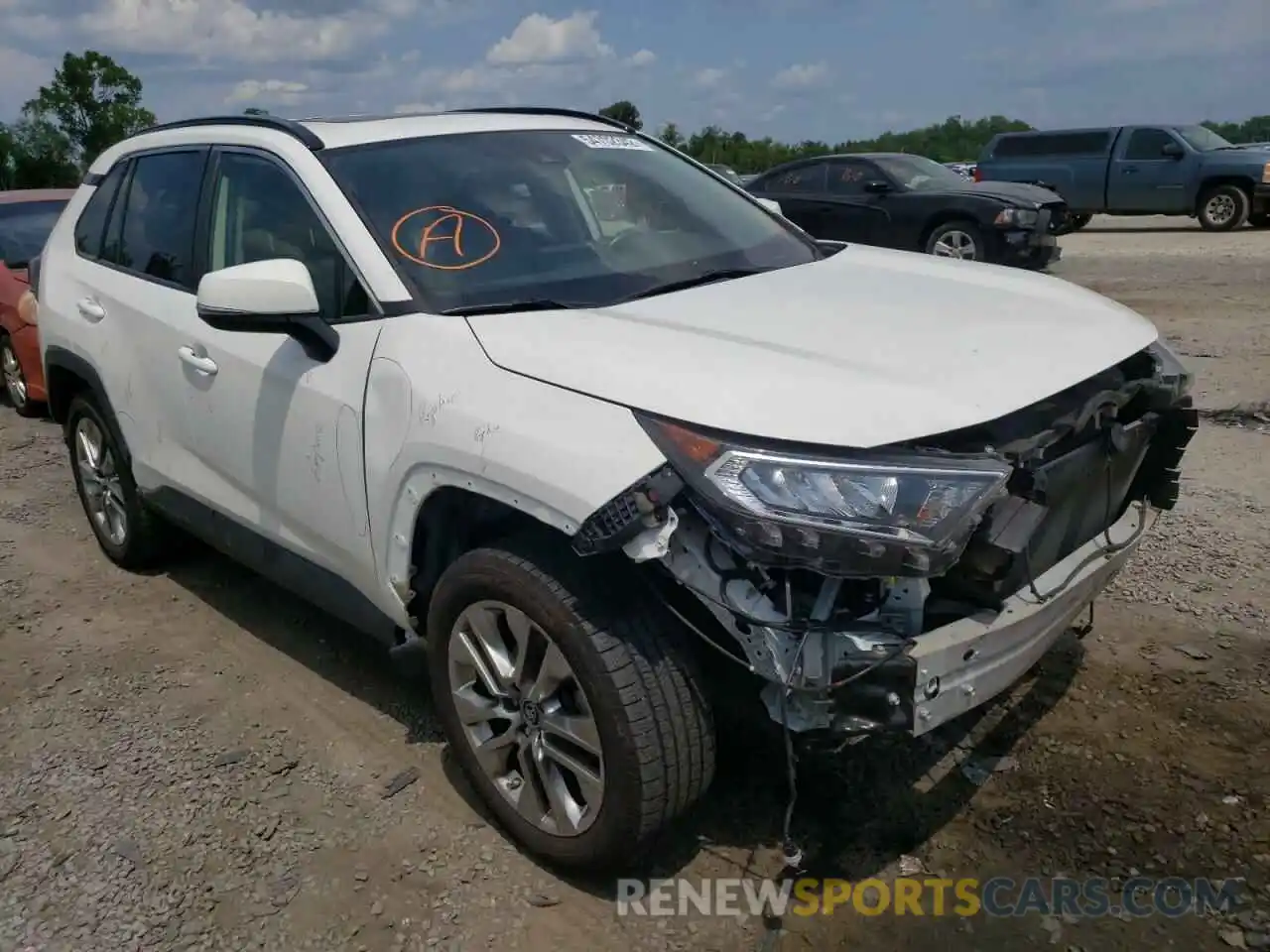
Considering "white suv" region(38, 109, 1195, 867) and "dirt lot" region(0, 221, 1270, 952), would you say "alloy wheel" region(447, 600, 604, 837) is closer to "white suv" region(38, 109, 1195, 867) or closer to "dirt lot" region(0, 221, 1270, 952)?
"white suv" region(38, 109, 1195, 867)

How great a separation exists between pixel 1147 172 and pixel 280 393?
1812cm

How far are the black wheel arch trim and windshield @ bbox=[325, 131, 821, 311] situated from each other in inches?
68.9

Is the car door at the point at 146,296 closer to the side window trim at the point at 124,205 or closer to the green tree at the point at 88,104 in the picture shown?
the side window trim at the point at 124,205

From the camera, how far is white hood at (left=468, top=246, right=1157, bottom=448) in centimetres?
233

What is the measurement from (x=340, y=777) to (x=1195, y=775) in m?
2.47

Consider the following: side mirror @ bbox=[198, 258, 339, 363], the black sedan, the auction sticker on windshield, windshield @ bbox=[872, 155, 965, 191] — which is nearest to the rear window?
the black sedan

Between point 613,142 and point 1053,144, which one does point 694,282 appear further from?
point 1053,144

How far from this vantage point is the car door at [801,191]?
13.2 meters

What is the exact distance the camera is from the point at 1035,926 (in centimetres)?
259

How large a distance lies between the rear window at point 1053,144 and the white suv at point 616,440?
16.8 metres

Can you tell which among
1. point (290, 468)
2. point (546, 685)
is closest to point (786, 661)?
point (546, 685)

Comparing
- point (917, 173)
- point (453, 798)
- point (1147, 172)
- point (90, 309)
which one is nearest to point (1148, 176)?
point (1147, 172)

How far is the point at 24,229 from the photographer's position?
27.5ft

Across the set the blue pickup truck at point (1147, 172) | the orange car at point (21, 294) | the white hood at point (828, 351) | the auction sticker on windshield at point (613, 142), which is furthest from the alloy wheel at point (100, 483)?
the blue pickup truck at point (1147, 172)
